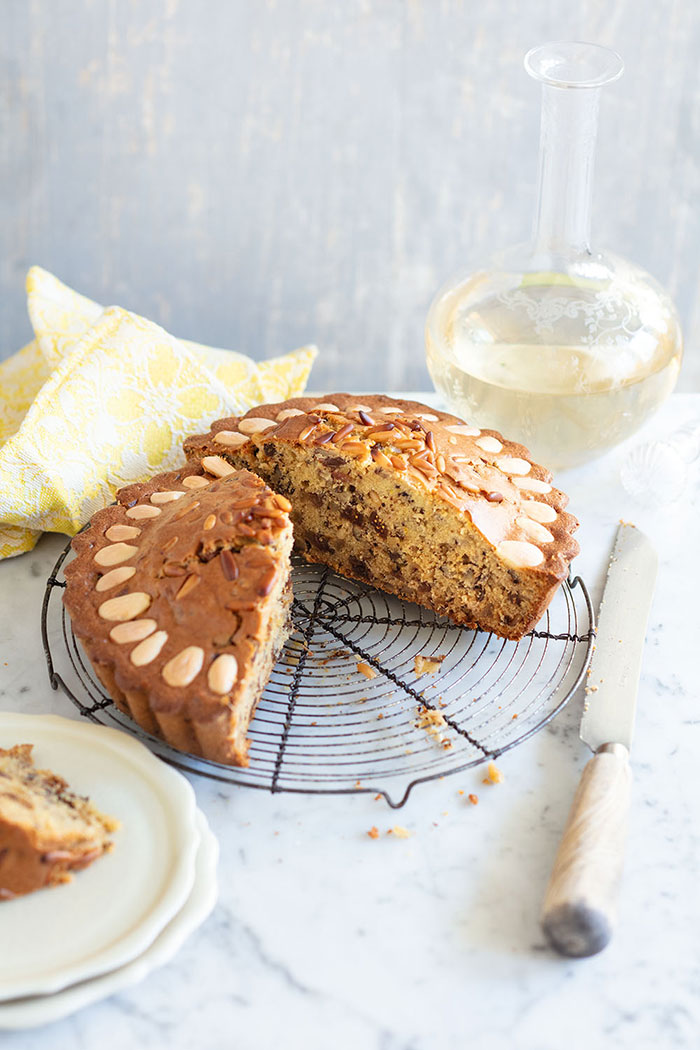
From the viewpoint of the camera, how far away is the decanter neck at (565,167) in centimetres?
243

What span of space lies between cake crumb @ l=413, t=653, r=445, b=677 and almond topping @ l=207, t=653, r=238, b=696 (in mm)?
479

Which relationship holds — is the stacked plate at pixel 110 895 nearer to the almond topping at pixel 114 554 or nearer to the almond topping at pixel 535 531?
the almond topping at pixel 114 554

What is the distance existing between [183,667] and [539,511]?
905 millimetres

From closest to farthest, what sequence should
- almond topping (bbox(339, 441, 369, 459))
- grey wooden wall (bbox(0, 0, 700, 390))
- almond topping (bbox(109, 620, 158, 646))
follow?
almond topping (bbox(109, 620, 158, 646))
almond topping (bbox(339, 441, 369, 459))
grey wooden wall (bbox(0, 0, 700, 390))

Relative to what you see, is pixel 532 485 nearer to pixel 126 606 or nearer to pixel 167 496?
pixel 167 496

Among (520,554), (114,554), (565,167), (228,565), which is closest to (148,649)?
(228,565)

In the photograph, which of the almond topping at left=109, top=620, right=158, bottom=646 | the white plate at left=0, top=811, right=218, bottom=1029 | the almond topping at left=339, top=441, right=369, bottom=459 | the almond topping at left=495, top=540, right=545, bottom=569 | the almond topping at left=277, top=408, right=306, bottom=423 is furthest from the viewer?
the almond topping at left=277, top=408, right=306, bottom=423

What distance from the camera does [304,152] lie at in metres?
3.43

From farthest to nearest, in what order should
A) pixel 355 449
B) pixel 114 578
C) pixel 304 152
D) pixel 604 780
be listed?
pixel 304 152 → pixel 355 449 → pixel 114 578 → pixel 604 780

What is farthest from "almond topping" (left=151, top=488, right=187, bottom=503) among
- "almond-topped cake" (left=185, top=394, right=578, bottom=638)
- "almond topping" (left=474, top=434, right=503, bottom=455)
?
"almond topping" (left=474, top=434, right=503, bottom=455)

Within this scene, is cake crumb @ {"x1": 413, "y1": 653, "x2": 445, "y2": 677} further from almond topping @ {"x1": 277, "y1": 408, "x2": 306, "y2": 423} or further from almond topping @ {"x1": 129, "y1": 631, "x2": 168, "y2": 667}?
almond topping @ {"x1": 277, "y1": 408, "x2": 306, "y2": 423}

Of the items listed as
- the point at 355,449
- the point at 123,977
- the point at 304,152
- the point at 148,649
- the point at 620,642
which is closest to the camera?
the point at 123,977

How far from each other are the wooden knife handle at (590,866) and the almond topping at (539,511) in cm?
64

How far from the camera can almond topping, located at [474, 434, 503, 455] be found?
2359mm
